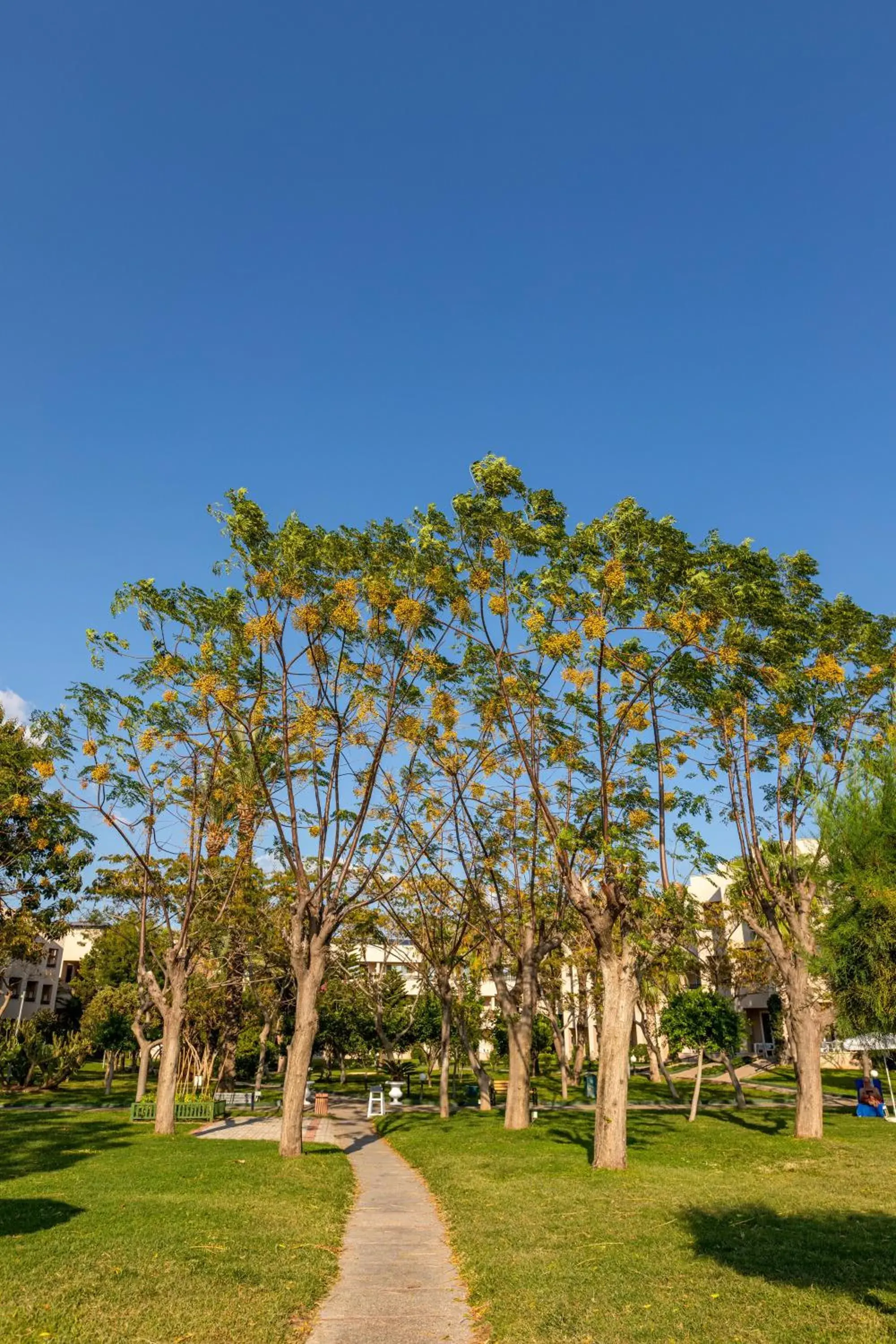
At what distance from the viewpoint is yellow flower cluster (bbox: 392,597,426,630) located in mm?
17969

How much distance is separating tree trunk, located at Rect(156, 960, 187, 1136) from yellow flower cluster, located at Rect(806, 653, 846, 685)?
17.6 m

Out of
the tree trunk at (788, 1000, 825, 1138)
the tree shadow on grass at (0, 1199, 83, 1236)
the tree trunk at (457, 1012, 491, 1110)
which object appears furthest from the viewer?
the tree trunk at (457, 1012, 491, 1110)

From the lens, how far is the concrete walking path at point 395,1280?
276 inches

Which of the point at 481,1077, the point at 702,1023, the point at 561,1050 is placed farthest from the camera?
the point at 561,1050

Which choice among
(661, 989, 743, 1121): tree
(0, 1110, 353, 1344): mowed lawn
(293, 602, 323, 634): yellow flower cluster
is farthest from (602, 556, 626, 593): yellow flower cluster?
(661, 989, 743, 1121): tree

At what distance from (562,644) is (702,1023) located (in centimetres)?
1595

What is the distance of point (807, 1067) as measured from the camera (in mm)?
21906

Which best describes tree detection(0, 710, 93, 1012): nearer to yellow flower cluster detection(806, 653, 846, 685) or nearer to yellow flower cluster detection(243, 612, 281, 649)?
yellow flower cluster detection(243, 612, 281, 649)

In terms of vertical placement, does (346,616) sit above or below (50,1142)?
above

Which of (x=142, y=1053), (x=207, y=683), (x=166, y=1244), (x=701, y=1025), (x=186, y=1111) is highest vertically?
(x=207, y=683)

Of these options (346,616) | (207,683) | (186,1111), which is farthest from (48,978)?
(346,616)

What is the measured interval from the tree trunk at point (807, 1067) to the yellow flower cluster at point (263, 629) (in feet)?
53.9

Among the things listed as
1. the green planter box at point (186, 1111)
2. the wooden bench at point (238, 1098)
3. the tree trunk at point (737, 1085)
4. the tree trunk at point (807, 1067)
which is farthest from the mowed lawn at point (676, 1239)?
the wooden bench at point (238, 1098)

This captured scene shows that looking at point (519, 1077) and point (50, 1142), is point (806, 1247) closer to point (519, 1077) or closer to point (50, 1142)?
point (519, 1077)
